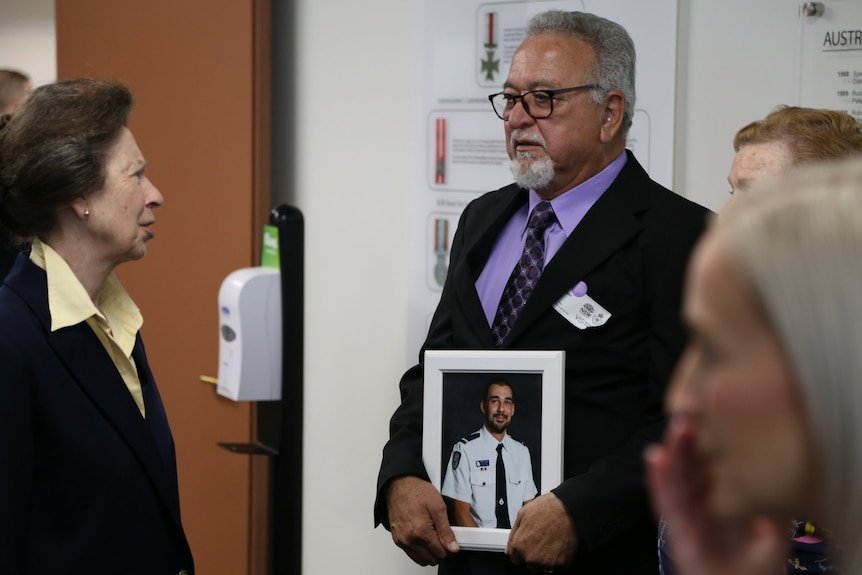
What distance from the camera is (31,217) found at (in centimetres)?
211

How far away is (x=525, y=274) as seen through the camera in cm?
213

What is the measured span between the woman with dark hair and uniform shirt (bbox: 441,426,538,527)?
63 cm

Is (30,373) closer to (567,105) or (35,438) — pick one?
(35,438)

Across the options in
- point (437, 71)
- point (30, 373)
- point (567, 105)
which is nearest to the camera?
point (30, 373)

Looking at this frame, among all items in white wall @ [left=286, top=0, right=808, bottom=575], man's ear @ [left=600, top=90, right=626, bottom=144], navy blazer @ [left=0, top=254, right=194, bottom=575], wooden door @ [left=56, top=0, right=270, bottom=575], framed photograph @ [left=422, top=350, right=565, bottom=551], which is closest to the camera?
navy blazer @ [left=0, top=254, right=194, bottom=575]

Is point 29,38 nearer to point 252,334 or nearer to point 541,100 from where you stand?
point 252,334

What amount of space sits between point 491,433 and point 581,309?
1.06ft

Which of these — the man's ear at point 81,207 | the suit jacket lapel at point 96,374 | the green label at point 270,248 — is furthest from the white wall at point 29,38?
the suit jacket lapel at point 96,374

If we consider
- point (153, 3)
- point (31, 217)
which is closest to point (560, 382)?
point (31, 217)

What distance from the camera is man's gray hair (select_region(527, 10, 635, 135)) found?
2201 millimetres

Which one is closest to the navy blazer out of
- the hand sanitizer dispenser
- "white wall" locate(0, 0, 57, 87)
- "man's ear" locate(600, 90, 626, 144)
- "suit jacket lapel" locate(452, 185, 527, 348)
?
"suit jacket lapel" locate(452, 185, 527, 348)

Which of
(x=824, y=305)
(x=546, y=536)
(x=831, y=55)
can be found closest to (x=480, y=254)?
(x=546, y=536)

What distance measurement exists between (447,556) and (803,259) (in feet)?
5.52

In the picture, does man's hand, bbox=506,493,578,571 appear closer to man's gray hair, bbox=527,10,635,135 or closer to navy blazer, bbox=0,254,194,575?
navy blazer, bbox=0,254,194,575
